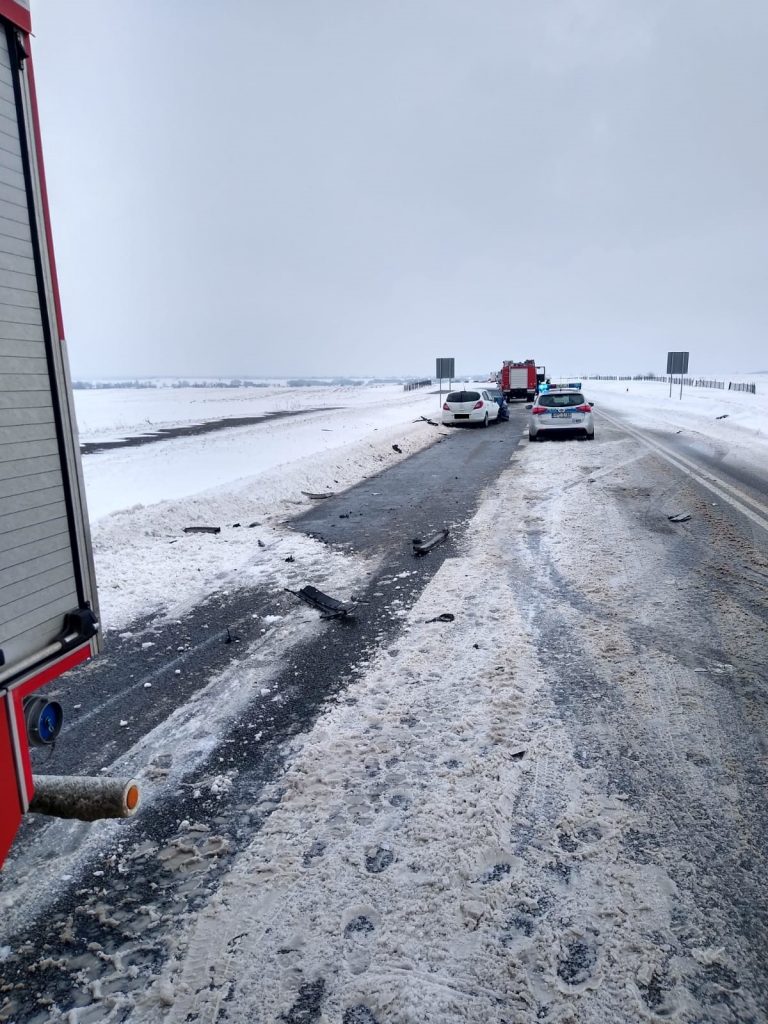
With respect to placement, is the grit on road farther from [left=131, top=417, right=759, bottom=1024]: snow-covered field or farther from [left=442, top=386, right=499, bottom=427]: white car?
[left=442, top=386, right=499, bottom=427]: white car

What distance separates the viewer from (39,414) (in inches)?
103

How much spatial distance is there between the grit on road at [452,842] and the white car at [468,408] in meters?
21.4

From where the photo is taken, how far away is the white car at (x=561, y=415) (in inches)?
773

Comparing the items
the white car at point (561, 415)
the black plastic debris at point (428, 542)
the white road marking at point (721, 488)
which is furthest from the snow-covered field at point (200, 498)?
the white road marking at point (721, 488)

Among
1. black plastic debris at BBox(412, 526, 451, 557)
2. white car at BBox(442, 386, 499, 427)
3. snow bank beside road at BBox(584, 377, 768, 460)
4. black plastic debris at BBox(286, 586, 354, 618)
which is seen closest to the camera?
black plastic debris at BBox(286, 586, 354, 618)

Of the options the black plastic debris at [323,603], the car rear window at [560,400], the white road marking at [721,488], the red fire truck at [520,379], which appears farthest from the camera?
the red fire truck at [520,379]

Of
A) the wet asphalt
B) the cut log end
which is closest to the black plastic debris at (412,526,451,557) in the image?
the wet asphalt

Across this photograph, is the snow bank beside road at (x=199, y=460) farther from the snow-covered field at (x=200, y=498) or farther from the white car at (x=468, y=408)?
the white car at (x=468, y=408)

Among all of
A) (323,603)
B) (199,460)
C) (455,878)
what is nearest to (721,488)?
(323,603)

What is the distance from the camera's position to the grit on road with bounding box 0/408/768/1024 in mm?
2305

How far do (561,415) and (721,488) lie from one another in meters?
8.61

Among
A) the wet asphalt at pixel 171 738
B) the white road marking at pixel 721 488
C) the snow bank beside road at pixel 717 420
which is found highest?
the snow bank beside road at pixel 717 420

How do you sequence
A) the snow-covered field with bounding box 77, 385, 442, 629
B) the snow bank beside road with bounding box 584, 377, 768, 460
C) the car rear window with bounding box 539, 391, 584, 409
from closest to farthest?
the snow-covered field with bounding box 77, 385, 442, 629 < the car rear window with bounding box 539, 391, 584, 409 < the snow bank beside road with bounding box 584, 377, 768, 460

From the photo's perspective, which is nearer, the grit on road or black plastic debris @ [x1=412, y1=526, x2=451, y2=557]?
the grit on road
